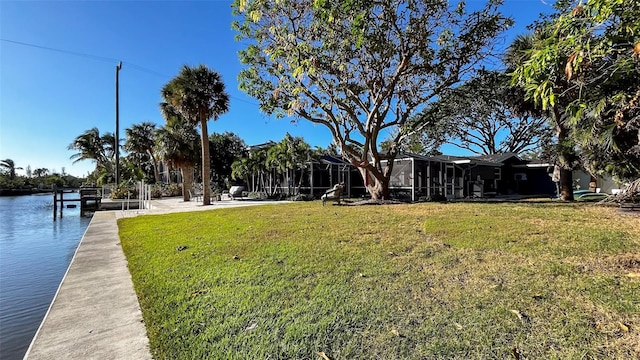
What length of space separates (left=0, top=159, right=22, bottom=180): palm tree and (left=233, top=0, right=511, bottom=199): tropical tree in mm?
57516

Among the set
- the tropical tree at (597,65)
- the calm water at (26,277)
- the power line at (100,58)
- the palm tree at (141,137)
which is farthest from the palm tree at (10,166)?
the tropical tree at (597,65)

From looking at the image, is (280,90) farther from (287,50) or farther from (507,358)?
(507,358)

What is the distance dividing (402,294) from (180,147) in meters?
21.1

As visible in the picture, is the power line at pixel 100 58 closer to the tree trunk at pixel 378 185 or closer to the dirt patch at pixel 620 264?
the tree trunk at pixel 378 185

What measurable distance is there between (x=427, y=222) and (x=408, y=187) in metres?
11.3

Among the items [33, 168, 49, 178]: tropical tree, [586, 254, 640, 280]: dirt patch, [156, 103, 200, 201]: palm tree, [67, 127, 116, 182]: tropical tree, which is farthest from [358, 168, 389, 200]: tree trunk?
[33, 168, 49, 178]: tropical tree

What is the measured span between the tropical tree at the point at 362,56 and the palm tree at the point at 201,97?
593 cm

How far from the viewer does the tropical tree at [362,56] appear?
10.8 metres

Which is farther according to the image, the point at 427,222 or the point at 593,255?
the point at 427,222

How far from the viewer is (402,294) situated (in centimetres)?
363

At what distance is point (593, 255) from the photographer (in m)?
4.52

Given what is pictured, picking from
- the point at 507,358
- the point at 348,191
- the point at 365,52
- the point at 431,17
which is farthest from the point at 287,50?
the point at 348,191

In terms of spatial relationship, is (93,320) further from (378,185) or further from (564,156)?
(564,156)

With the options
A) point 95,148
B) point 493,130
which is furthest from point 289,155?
point 95,148
